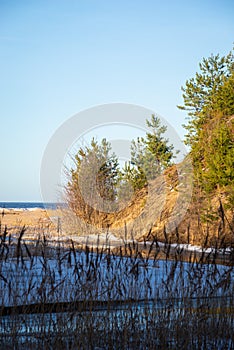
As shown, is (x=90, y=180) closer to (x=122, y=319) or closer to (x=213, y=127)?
(x=213, y=127)

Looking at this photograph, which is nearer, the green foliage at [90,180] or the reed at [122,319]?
the reed at [122,319]

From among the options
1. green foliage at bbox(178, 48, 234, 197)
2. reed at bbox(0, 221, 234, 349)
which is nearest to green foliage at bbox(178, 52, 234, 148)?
green foliage at bbox(178, 48, 234, 197)

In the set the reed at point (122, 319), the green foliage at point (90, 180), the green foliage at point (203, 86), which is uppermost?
the green foliage at point (203, 86)

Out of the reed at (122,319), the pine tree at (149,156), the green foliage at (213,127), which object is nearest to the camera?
the reed at (122,319)

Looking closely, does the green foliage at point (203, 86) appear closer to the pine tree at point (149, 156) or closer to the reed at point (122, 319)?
the pine tree at point (149, 156)

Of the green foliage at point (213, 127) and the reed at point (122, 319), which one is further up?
the green foliage at point (213, 127)

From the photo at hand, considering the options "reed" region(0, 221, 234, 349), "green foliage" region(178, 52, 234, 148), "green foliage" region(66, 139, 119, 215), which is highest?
"green foliage" region(178, 52, 234, 148)

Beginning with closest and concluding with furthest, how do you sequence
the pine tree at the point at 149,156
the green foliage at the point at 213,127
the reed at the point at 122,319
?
1. the reed at the point at 122,319
2. the green foliage at the point at 213,127
3. the pine tree at the point at 149,156

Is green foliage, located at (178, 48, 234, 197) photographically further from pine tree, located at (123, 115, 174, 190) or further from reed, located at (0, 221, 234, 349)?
reed, located at (0, 221, 234, 349)

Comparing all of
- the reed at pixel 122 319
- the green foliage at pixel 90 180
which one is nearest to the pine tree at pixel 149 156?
the green foliage at pixel 90 180

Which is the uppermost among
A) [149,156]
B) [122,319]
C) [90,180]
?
[149,156]

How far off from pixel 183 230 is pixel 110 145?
342 centimetres

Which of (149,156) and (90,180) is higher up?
(149,156)

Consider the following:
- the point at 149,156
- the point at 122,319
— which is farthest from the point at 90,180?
the point at 122,319
